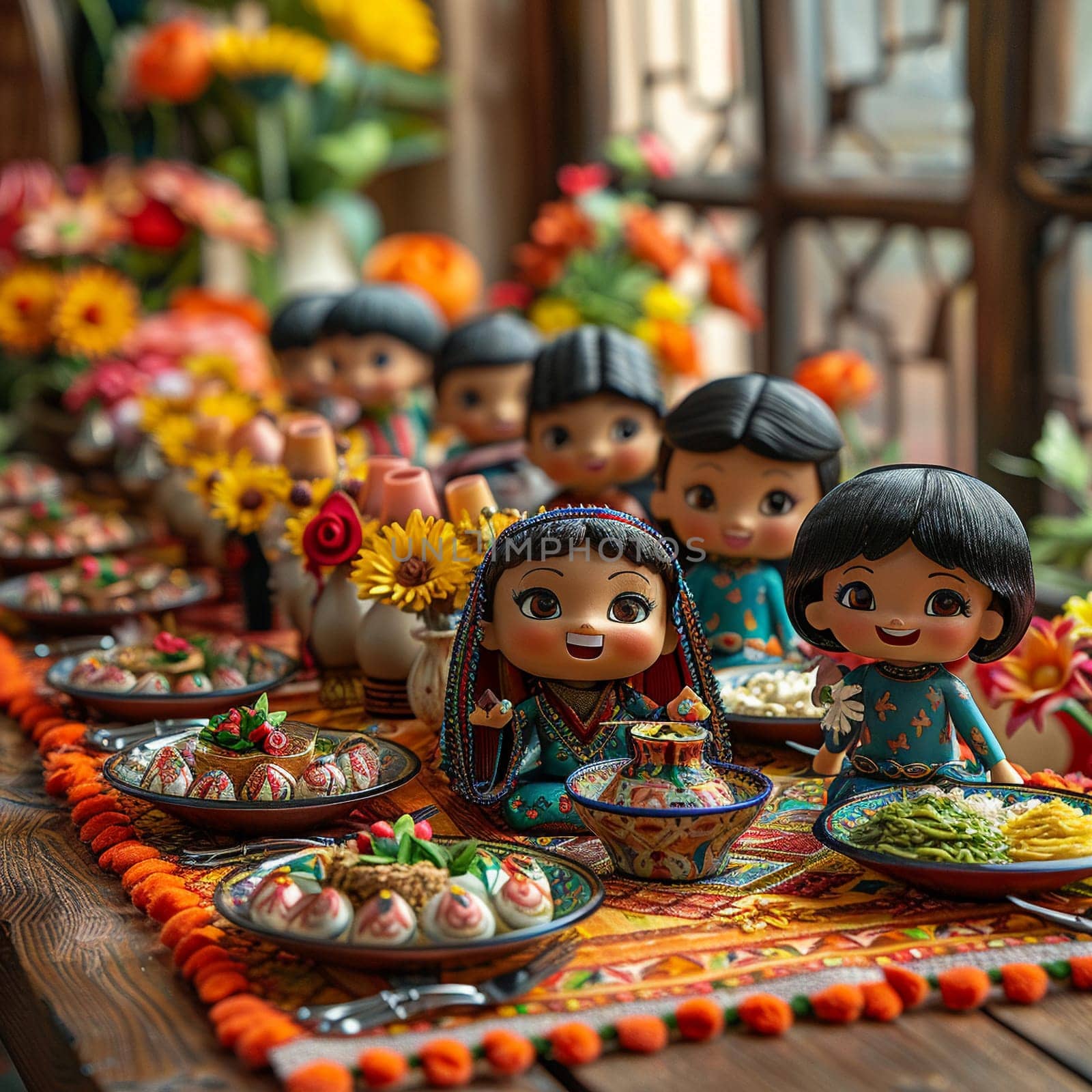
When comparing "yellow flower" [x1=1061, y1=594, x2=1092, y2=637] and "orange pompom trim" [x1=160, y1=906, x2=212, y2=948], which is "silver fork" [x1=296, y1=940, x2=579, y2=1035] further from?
"yellow flower" [x1=1061, y1=594, x2=1092, y2=637]

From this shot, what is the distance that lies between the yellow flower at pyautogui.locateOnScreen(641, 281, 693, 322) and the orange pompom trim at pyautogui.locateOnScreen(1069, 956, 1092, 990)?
5.83ft

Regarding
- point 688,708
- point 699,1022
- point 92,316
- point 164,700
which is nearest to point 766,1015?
point 699,1022

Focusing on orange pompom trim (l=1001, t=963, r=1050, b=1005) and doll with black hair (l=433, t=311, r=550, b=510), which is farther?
doll with black hair (l=433, t=311, r=550, b=510)

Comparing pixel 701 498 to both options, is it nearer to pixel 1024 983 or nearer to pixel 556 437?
pixel 556 437

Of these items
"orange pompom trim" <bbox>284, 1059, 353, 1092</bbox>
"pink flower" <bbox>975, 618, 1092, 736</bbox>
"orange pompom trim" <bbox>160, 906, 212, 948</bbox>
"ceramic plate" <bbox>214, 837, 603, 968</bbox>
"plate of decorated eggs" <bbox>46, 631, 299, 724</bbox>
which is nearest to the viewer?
"orange pompom trim" <bbox>284, 1059, 353, 1092</bbox>

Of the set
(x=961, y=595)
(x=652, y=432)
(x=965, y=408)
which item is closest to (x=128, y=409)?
(x=652, y=432)

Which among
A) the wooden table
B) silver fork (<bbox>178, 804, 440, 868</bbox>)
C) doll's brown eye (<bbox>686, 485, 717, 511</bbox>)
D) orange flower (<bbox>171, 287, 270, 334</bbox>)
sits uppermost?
orange flower (<bbox>171, 287, 270, 334</bbox>)

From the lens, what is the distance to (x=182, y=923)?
1.23 meters

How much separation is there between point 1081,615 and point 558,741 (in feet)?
1.67

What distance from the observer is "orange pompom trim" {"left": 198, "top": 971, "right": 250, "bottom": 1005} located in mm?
1118

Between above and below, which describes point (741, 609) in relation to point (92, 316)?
below

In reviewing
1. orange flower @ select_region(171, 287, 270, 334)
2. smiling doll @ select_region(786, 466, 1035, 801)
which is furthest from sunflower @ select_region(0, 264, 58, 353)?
smiling doll @ select_region(786, 466, 1035, 801)

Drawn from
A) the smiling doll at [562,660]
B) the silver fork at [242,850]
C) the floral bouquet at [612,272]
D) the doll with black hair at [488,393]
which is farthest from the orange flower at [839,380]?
the silver fork at [242,850]

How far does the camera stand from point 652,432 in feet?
6.46
